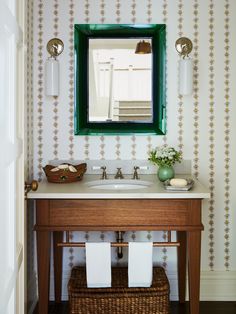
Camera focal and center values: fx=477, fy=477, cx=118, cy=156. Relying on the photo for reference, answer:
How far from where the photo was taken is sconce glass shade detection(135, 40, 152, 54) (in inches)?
128

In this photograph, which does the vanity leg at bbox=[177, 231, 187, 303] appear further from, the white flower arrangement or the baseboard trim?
the white flower arrangement

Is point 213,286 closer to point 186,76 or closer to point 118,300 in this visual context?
point 118,300

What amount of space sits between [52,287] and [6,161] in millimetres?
1932

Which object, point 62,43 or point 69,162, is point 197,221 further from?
point 62,43

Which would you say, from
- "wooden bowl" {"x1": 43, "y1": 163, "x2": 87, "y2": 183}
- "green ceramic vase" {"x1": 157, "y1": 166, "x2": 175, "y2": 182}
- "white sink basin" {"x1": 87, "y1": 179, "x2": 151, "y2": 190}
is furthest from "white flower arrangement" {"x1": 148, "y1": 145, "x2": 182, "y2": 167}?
"wooden bowl" {"x1": 43, "y1": 163, "x2": 87, "y2": 183}

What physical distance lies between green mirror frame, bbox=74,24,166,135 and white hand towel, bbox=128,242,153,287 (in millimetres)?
880

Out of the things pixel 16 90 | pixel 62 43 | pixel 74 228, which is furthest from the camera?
pixel 62 43

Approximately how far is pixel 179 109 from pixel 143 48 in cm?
49

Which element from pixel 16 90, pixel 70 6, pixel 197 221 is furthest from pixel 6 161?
pixel 70 6

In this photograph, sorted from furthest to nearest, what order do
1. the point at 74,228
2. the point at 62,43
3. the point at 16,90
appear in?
the point at 62,43 → the point at 74,228 → the point at 16,90

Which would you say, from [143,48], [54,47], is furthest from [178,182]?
[54,47]

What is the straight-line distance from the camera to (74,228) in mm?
2695

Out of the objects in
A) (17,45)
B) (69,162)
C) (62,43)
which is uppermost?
(62,43)

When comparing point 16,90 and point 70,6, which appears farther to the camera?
point 70,6
